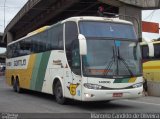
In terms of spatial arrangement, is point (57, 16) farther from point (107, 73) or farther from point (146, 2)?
point (107, 73)

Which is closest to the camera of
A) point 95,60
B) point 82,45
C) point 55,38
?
point 82,45

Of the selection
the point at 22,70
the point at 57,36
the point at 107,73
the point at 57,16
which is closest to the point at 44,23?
the point at 57,16

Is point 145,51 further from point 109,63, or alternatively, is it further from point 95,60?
point 95,60

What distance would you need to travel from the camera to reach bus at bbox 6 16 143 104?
1447cm

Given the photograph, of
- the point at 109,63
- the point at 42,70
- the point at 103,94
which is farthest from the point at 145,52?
the point at 103,94

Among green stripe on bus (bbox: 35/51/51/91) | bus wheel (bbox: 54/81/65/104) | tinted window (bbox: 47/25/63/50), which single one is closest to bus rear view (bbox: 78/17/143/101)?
tinted window (bbox: 47/25/63/50)

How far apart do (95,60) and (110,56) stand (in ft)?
1.94

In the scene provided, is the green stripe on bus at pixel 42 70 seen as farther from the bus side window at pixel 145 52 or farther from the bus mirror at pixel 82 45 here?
the bus side window at pixel 145 52

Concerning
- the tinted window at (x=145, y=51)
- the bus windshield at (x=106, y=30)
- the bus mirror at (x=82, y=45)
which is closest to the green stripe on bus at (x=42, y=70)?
the bus windshield at (x=106, y=30)

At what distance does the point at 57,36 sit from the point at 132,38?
3294 mm

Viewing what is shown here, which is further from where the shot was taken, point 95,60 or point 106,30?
point 106,30

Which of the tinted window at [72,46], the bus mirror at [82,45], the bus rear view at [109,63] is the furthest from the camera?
the tinted window at [72,46]

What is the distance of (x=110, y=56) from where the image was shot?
14.9 metres

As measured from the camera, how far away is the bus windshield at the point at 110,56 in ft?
47.9
